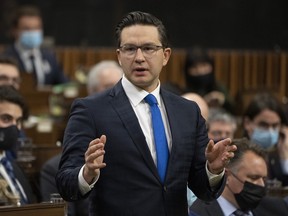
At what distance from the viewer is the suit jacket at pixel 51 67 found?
31.6 ft

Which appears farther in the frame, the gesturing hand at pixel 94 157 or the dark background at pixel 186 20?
the dark background at pixel 186 20

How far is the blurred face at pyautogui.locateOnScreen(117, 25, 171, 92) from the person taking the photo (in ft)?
12.7

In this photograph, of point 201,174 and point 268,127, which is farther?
point 268,127

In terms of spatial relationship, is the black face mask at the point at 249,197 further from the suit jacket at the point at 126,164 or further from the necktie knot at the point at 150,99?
the necktie knot at the point at 150,99

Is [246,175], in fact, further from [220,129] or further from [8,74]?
[8,74]

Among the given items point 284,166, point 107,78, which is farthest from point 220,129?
point 107,78

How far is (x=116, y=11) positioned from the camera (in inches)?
490

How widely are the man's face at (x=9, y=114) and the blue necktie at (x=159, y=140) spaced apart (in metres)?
1.93

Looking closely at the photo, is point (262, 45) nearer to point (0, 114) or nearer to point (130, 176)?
point (0, 114)

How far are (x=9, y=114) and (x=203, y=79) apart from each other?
4041mm

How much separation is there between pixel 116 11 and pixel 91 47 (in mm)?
580

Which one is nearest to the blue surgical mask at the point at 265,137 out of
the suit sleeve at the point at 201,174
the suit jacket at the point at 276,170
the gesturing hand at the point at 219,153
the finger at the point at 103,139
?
the suit jacket at the point at 276,170

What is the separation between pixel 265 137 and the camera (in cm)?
717

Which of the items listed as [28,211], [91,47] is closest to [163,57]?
[28,211]
